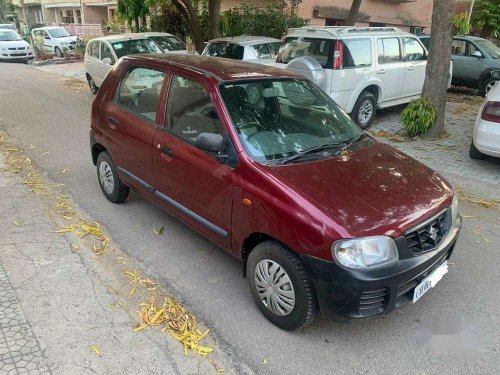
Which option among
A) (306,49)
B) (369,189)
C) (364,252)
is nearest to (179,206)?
(369,189)

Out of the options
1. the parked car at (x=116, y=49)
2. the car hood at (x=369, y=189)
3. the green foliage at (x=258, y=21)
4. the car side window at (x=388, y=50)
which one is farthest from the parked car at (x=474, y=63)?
the car hood at (x=369, y=189)

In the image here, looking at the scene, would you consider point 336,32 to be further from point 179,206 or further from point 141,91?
point 179,206

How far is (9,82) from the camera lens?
1424 centimetres

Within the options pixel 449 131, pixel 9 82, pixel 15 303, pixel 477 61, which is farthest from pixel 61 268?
pixel 9 82

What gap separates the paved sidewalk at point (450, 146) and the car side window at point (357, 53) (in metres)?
1.36

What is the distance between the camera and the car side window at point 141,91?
157 inches

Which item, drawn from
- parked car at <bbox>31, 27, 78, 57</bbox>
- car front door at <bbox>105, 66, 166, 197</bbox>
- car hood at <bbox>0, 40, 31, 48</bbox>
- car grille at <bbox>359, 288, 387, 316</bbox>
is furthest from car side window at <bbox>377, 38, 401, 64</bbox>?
car hood at <bbox>0, 40, 31, 48</bbox>

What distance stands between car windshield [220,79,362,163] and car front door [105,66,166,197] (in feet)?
3.10

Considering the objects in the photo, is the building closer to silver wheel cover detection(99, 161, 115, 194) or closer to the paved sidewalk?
the paved sidewalk

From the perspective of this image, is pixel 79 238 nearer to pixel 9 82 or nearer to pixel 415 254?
pixel 415 254

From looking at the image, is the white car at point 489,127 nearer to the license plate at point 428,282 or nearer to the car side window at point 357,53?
the car side window at point 357,53

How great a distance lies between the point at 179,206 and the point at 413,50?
24.7ft

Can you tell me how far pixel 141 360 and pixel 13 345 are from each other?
86cm

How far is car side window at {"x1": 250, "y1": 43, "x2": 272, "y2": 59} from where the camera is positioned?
32.3ft
